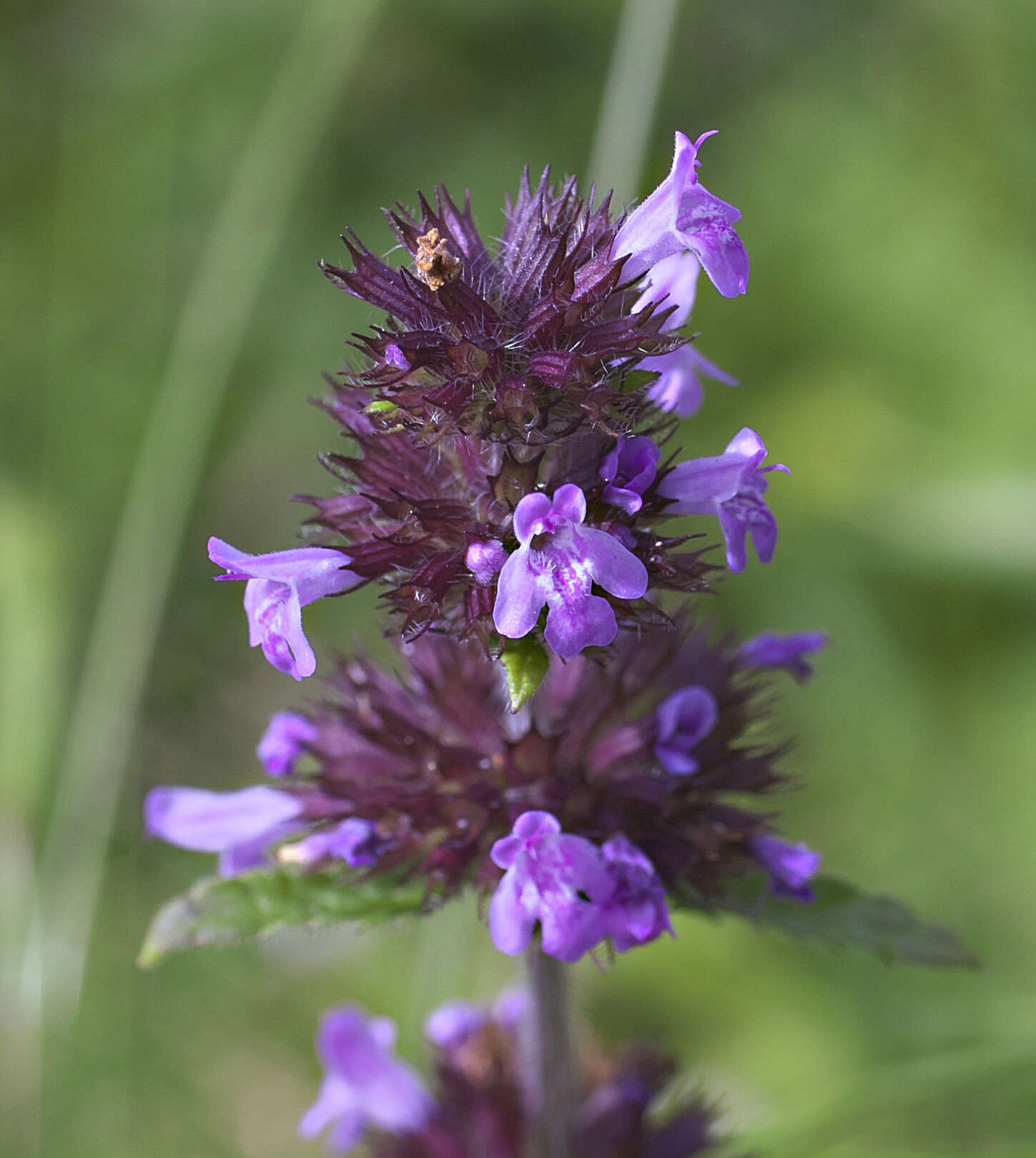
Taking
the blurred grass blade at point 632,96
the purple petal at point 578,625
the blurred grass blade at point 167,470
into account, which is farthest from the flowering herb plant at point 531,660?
the blurred grass blade at point 632,96

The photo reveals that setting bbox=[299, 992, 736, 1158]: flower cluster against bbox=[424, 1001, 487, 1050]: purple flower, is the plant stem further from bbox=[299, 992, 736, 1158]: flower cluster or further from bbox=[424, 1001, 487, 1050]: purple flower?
bbox=[424, 1001, 487, 1050]: purple flower

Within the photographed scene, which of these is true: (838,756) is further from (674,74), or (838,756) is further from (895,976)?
(674,74)

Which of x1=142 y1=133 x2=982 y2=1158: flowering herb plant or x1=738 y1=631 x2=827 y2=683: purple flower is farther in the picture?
x1=738 y1=631 x2=827 y2=683: purple flower

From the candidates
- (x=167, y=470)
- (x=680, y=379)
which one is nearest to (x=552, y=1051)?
(x=680, y=379)

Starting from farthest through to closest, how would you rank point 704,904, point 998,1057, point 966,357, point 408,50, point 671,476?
point 408,50, point 966,357, point 998,1057, point 704,904, point 671,476

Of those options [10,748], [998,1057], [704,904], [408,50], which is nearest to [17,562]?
[10,748]

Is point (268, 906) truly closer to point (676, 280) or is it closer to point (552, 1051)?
point (552, 1051)

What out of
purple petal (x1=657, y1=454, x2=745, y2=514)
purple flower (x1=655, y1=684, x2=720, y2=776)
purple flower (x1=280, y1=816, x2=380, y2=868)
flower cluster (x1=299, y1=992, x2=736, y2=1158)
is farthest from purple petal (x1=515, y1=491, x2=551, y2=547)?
flower cluster (x1=299, y1=992, x2=736, y2=1158)
